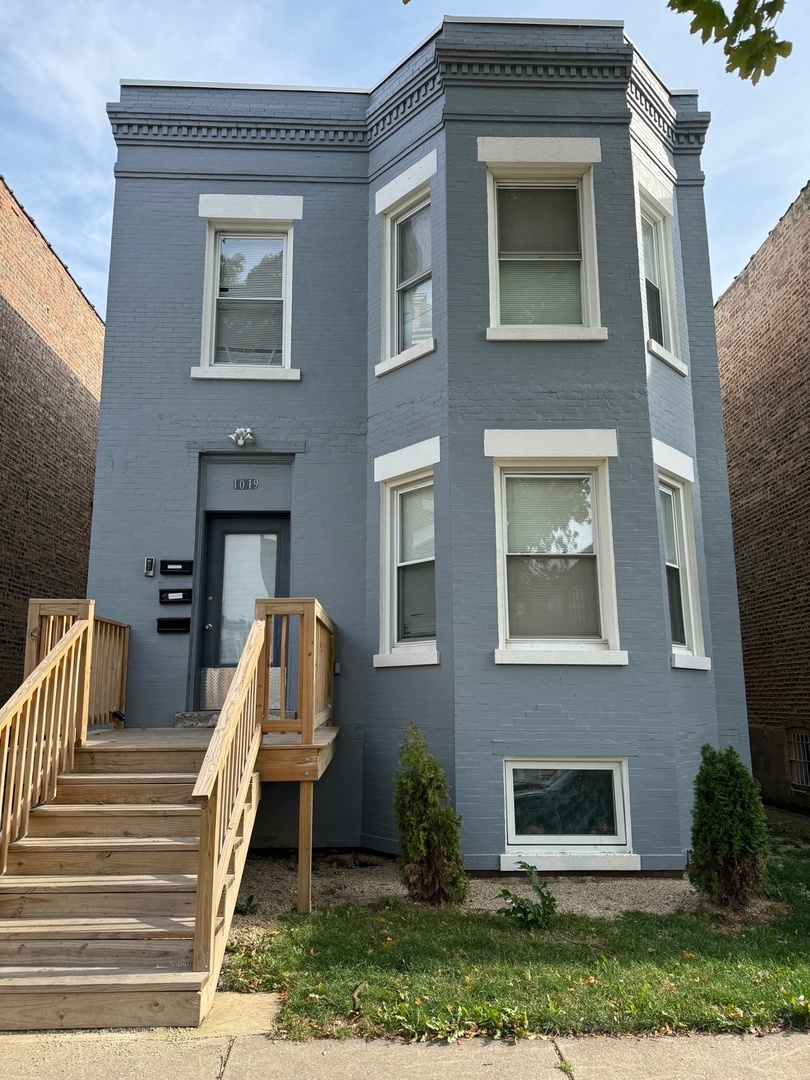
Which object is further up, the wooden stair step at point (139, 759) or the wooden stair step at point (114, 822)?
the wooden stair step at point (139, 759)

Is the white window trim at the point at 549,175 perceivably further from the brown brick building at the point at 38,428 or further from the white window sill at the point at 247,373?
the brown brick building at the point at 38,428

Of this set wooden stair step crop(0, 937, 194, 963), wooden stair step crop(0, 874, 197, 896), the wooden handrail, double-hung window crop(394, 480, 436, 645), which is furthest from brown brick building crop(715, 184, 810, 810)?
wooden stair step crop(0, 937, 194, 963)

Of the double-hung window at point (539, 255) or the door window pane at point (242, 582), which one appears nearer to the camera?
the double-hung window at point (539, 255)

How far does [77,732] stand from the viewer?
617 centimetres

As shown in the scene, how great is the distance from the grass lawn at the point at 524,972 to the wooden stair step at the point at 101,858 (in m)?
0.64

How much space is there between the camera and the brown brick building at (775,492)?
11.4 metres

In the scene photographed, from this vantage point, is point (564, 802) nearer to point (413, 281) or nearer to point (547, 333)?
point (547, 333)

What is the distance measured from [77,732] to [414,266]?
216 inches

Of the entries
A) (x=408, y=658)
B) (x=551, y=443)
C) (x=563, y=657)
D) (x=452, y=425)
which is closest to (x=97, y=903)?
(x=408, y=658)

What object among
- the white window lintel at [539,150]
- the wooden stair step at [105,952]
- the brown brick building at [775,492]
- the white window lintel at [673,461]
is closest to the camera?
the wooden stair step at [105,952]

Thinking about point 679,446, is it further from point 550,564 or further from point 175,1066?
point 175,1066

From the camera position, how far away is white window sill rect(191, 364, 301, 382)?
8.70m

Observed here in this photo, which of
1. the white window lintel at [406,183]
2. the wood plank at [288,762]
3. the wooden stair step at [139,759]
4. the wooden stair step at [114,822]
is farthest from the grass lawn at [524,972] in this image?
the white window lintel at [406,183]

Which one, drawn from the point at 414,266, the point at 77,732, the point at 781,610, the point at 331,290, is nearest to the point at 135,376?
the point at 331,290
